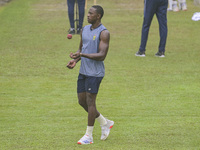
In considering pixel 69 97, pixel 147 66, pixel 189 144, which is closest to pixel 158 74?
pixel 147 66

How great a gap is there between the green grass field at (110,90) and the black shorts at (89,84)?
74cm

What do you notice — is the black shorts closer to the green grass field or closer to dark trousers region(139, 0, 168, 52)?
the green grass field

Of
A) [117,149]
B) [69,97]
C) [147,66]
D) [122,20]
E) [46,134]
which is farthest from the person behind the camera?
[122,20]

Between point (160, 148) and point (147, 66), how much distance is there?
555 centimetres

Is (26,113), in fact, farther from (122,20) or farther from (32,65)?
(122,20)

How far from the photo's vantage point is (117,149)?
645 cm

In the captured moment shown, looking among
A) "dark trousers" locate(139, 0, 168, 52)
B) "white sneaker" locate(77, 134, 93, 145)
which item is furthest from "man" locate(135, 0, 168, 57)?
"white sneaker" locate(77, 134, 93, 145)

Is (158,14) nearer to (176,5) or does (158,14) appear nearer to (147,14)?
(147,14)

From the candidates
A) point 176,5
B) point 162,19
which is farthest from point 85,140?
point 176,5

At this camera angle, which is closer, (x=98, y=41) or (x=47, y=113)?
(x=98, y=41)

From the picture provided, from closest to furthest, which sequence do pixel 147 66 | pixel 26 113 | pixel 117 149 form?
pixel 117 149
pixel 26 113
pixel 147 66

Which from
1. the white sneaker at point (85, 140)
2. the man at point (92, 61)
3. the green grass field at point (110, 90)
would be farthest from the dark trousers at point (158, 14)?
the white sneaker at point (85, 140)

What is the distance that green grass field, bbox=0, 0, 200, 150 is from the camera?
698 centimetres

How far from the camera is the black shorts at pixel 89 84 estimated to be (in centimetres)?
664
